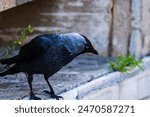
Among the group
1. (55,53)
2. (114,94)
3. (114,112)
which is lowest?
(114,94)

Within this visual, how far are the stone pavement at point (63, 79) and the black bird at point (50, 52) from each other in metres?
0.42

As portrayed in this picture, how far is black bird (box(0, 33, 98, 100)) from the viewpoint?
538 centimetres

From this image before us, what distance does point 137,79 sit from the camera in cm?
772

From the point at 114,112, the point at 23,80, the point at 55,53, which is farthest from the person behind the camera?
the point at 23,80

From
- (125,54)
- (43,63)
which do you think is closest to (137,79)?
(125,54)

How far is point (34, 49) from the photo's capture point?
5570 mm

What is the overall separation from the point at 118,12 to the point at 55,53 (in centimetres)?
282

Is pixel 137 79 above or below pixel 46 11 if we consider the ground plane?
below

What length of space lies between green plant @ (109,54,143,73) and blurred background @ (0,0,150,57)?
389mm

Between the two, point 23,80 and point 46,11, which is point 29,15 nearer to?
point 46,11

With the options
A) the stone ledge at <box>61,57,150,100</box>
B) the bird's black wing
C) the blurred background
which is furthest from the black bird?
the blurred background

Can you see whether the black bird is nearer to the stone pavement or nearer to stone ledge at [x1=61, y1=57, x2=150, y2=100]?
the stone pavement

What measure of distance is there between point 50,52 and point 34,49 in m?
0.18

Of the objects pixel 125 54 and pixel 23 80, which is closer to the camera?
pixel 23 80
